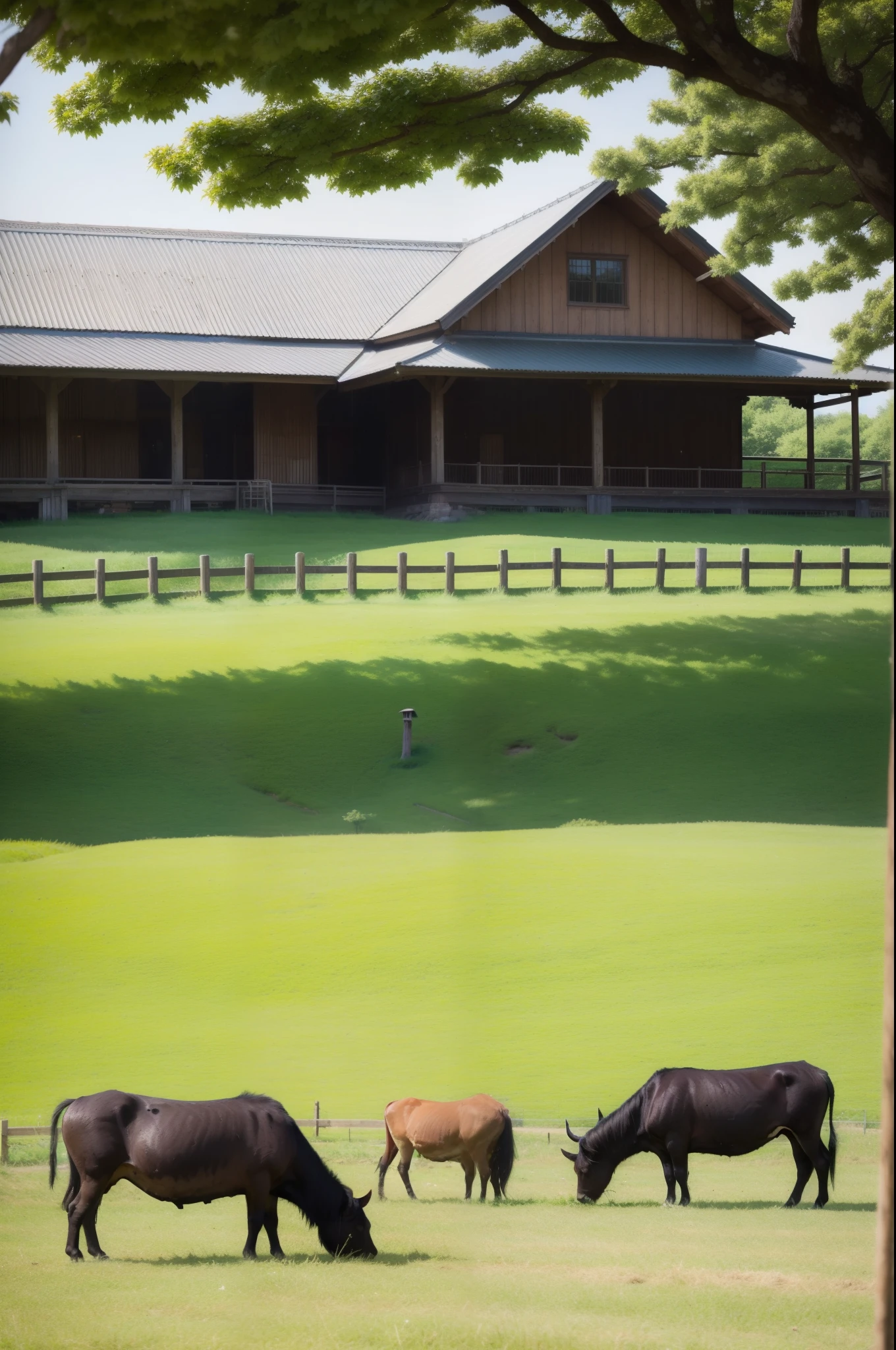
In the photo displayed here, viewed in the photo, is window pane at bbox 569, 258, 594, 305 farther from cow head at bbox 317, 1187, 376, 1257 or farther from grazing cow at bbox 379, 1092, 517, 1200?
cow head at bbox 317, 1187, 376, 1257

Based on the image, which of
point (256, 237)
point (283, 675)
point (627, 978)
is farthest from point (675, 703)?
point (256, 237)

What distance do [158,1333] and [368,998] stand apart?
524cm

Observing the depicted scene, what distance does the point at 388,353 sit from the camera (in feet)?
98.4

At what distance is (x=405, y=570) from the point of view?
22.9m

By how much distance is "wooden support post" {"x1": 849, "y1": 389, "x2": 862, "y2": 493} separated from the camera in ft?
103

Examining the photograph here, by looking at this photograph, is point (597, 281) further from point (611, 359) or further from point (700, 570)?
point (700, 570)

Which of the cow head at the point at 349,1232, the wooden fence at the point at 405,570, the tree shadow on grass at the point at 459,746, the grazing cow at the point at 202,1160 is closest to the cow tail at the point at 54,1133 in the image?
the grazing cow at the point at 202,1160

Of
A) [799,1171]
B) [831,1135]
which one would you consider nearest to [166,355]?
[799,1171]

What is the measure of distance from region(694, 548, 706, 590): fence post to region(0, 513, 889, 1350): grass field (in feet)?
3.61

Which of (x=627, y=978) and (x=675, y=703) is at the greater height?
(x=675, y=703)

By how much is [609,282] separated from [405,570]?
1437 cm

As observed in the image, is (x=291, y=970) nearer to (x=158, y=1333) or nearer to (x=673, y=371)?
(x=158, y=1333)

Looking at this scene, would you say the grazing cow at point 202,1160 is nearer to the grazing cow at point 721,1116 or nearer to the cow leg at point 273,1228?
the cow leg at point 273,1228

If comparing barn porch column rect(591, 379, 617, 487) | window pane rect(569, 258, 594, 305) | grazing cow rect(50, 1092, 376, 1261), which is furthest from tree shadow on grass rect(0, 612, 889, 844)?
window pane rect(569, 258, 594, 305)
